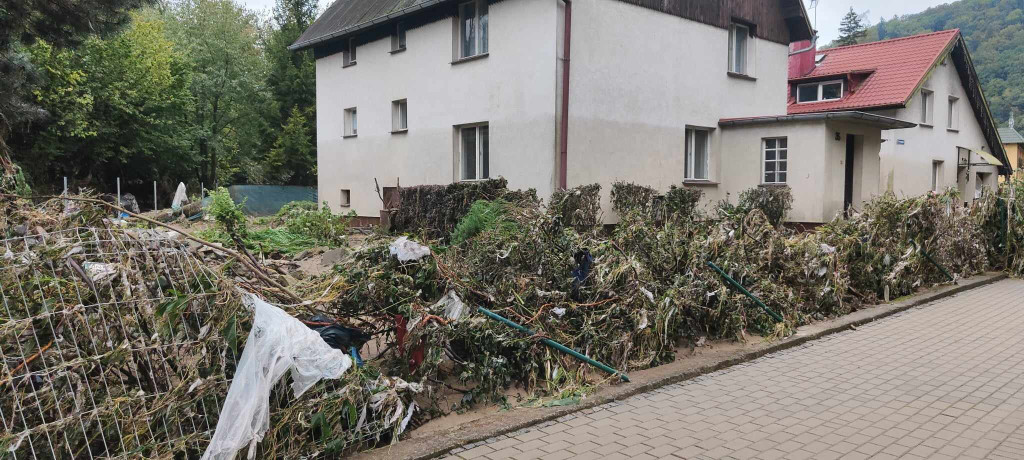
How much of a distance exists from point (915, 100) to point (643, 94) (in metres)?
14.2

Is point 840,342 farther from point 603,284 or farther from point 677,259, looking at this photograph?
point 603,284

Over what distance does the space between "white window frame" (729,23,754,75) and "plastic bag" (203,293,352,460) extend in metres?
16.5

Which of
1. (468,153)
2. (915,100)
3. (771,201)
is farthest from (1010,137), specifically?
(468,153)

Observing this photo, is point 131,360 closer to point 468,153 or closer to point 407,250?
point 407,250

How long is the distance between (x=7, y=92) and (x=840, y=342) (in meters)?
12.0

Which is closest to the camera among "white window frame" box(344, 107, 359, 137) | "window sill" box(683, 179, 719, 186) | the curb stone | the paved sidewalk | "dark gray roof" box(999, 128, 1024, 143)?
the curb stone

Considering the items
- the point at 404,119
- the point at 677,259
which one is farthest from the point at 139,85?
the point at 677,259

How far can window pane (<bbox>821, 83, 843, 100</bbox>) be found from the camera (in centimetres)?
2541

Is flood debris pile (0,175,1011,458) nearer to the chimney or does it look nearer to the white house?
the white house

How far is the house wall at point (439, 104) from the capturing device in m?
14.6

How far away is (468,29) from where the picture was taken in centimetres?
1658

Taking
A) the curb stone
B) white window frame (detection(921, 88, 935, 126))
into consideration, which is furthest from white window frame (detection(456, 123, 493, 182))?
white window frame (detection(921, 88, 935, 126))

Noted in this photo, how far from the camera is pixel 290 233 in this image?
16.0 m

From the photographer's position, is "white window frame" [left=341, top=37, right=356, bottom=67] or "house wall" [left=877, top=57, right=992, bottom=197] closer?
"white window frame" [left=341, top=37, right=356, bottom=67]
